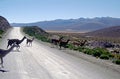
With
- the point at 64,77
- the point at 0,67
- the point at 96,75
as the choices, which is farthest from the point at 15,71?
the point at 96,75

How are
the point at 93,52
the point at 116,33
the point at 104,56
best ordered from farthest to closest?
the point at 116,33
the point at 93,52
the point at 104,56

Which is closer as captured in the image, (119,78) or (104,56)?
(119,78)

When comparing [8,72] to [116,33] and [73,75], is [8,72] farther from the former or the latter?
[116,33]

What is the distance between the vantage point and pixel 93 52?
3447 cm

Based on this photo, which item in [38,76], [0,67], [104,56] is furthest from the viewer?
[104,56]

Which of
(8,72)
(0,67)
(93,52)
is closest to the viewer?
(8,72)

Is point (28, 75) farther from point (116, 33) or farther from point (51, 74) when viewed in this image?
point (116, 33)

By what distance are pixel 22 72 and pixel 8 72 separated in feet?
2.52

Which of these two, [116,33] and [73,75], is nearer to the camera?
[73,75]

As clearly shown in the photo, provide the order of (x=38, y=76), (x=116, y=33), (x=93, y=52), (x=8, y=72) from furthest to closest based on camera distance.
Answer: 1. (x=116, y=33)
2. (x=93, y=52)
3. (x=8, y=72)
4. (x=38, y=76)

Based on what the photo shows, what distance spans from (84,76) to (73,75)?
60 centimetres

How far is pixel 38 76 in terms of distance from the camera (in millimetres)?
16641

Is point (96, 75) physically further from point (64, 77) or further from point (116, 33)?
point (116, 33)

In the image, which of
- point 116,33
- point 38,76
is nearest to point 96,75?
point 38,76
